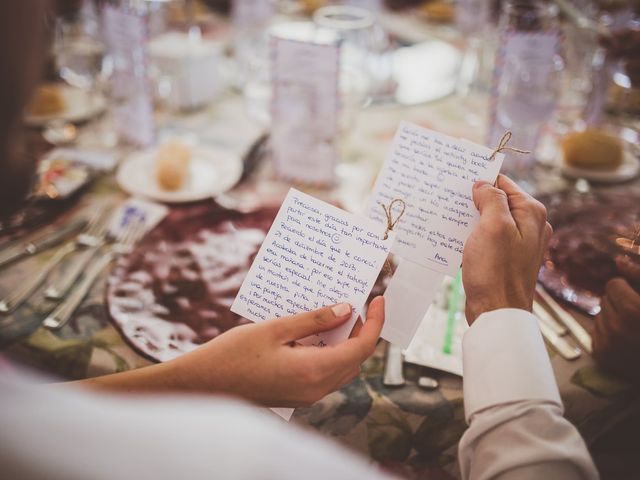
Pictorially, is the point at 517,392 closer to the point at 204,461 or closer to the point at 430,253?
the point at 430,253

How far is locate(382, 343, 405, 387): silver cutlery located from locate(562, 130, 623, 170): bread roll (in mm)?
811

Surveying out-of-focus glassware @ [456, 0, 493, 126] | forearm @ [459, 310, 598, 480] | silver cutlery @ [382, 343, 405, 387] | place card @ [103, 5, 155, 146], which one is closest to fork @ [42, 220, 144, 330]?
place card @ [103, 5, 155, 146]

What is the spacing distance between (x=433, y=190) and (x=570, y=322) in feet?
1.28

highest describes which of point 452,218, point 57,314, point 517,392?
point 452,218

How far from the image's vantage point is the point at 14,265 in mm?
1041

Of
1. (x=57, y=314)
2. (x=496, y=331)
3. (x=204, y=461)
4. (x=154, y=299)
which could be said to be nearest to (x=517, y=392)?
(x=496, y=331)

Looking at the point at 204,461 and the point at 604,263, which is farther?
the point at 604,263

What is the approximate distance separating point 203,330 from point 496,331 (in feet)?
1.53

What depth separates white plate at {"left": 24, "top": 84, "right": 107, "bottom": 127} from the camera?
1.56m

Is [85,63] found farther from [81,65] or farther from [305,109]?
[305,109]

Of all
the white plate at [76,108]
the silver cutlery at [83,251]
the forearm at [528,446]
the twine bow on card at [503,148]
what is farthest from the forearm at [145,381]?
the white plate at [76,108]

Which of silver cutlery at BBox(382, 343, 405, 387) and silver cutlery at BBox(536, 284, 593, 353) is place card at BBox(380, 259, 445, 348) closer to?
silver cutlery at BBox(382, 343, 405, 387)

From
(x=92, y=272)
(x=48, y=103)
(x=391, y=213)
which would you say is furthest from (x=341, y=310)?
(x=48, y=103)

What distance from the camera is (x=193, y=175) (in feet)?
4.42
